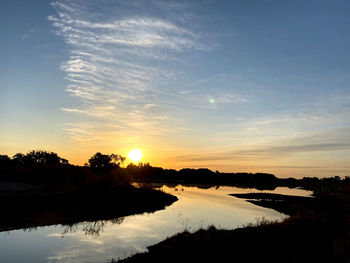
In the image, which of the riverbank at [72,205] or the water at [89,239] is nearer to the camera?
the water at [89,239]

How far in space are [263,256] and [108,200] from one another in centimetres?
3201

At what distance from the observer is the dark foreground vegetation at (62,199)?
29.6 m

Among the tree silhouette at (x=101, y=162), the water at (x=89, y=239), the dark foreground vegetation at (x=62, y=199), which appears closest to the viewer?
the water at (x=89, y=239)

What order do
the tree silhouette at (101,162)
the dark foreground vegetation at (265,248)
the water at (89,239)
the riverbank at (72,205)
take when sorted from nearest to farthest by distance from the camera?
the dark foreground vegetation at (265,248) → the water at (89,239) → the riverbank at (72,205) → the tree silhouette at (101,162)

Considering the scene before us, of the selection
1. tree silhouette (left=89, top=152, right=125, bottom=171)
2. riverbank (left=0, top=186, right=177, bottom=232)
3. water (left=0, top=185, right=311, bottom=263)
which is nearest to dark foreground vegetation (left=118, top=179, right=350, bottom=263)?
water (left=0, top=185, right=311, bottom=263)

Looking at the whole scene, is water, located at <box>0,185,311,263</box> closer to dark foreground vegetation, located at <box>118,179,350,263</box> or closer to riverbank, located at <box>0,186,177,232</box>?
riverbank, located at <box>0,186,177,232</box>

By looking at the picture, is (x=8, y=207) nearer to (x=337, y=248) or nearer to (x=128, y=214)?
(x=128, y=214)

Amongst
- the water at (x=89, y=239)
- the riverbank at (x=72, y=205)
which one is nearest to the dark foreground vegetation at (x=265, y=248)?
the water at (x=89, y=239)

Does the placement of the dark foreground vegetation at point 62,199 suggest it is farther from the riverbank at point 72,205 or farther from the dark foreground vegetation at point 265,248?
the dark foreground vegetation at point 265,248

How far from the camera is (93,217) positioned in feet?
108

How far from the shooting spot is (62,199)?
3975 cm

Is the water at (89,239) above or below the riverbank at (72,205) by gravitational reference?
below

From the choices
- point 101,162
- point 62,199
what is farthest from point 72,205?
point 101,162

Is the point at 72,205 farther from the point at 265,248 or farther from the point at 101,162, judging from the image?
the point at 101,162
